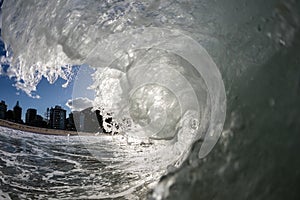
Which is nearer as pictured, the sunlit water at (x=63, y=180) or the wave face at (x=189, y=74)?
the wave face at (x=189, y=74)

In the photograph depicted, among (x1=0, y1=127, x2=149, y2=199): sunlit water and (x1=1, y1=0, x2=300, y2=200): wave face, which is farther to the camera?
(x1=0, y1=127, x2=149, y2=199): sunlit water

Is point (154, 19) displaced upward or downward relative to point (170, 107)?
upward

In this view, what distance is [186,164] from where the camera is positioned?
1627mm

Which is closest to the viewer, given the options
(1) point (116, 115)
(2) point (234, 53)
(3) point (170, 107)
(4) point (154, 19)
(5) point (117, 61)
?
(2) point (234, 53)

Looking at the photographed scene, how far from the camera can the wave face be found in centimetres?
162

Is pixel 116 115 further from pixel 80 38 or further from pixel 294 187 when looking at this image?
pixel 294 187

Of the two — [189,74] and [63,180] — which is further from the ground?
[189,74]

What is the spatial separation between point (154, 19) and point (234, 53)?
3.14 meters

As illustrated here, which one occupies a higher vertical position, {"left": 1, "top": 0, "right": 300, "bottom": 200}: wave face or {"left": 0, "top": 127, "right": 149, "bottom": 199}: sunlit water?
{"left": 1, "top": 0, "right": 300, "bottom": 200}: wave face

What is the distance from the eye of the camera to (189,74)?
8.07 m

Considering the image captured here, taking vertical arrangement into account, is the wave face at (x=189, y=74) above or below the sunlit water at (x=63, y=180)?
above

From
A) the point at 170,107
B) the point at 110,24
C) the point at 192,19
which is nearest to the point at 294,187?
the point at 192,19

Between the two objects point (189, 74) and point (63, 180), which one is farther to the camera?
point (189, 74)

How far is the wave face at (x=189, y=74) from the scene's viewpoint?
1617 mm
